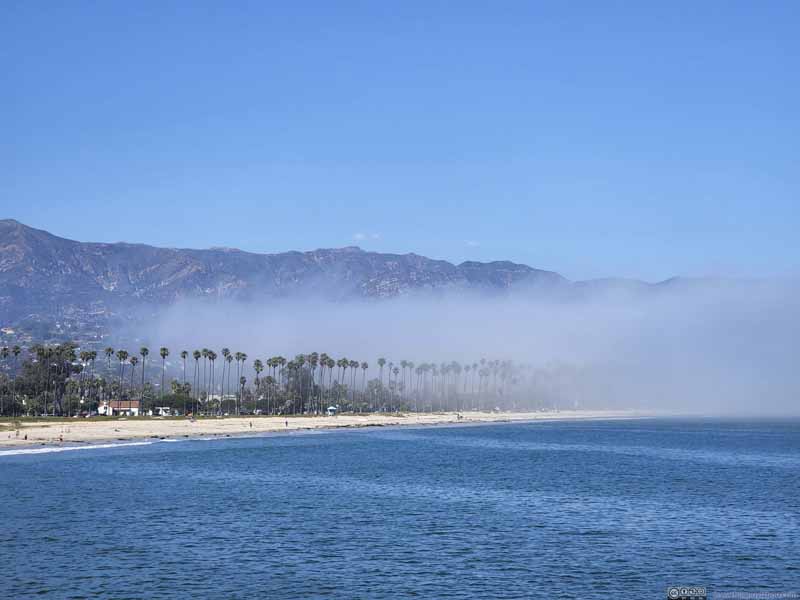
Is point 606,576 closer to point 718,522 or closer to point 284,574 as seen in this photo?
point 284,574

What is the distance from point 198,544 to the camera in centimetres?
5181

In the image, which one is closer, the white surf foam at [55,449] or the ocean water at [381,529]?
the ocean water at [381,529]

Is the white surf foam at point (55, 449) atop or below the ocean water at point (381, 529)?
atop

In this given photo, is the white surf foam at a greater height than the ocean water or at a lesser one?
greater

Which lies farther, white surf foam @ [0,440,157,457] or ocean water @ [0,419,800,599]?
white surf foam @ [0,440,157,457]

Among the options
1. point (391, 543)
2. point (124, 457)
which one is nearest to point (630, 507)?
point (391, 543)

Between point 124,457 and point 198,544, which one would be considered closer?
point 198,544

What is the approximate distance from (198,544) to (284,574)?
955cm

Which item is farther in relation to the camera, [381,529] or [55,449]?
[55,449]

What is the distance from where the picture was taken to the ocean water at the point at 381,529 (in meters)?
42.8

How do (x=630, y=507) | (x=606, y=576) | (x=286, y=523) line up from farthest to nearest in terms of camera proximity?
(x=630, y=507), (x=286, y=523), (x=606, y=576)

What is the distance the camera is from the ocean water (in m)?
42.8

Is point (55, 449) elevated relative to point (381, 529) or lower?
elevated

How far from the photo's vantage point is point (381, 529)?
193 feet
